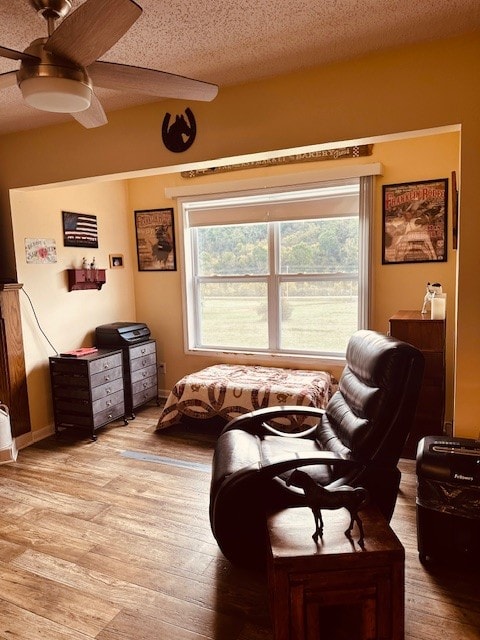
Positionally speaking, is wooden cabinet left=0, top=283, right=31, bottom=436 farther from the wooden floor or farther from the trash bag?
the wooden floor

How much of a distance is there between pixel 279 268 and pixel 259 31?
2416 mm

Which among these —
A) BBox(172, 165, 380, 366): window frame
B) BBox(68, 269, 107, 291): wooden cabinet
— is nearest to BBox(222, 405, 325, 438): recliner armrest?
BBox(172, 165, 380, 366): window frame

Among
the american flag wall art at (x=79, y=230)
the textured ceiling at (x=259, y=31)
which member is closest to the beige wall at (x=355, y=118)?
the textured ceiling at (x=259, y=31)

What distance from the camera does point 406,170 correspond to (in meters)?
3.59

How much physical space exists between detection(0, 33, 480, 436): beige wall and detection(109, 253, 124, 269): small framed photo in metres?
1.54

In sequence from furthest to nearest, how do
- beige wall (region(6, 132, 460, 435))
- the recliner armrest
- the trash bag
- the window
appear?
the window, beige wall (region(6, 132, 460, 435)), the trash bag, the recliner armrest

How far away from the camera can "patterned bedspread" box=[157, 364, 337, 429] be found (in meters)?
3.50

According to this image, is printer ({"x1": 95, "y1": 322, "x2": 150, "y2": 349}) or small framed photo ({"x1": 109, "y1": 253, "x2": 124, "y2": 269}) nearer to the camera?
printer ({"x1": 95, "y1": 322, "x2": 150, "y2": 349})

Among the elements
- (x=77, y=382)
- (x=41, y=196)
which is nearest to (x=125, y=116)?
(x=41, y=196)

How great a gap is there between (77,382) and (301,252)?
2366 mm

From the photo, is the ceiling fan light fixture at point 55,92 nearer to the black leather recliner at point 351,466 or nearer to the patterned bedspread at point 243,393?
the black leather recliner at point 351,466

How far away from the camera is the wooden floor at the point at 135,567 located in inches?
69.1

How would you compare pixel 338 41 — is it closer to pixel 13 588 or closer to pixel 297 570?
pixel 297 570

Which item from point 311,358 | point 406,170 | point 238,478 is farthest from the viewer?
point 311,358
